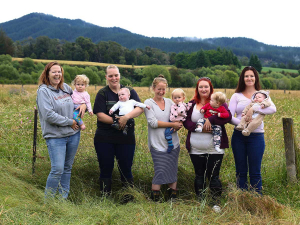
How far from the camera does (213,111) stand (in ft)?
11.8

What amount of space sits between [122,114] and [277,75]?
7650 centimetres

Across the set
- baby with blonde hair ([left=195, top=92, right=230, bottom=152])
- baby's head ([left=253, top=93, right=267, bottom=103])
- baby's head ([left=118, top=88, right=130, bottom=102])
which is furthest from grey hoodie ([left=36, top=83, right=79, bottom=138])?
baby's head ([left=253, top=93, right=267, bottom=103])

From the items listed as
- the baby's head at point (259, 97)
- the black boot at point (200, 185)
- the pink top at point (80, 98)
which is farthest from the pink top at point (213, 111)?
the pink top at point (80, 98)

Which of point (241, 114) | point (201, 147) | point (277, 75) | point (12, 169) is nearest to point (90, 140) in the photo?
point (12, 169)

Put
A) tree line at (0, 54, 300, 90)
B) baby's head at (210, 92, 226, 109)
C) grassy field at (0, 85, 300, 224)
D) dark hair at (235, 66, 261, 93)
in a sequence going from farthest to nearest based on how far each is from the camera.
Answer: tree line at (0, 54, 300, 90) < dark hair at (235, 66, 261, 93) < baby's head at (210, 92, 226, 109) < grassy field at (0, 85, 300, 224)

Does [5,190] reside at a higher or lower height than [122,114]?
lower

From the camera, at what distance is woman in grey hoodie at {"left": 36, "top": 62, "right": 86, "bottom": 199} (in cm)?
361

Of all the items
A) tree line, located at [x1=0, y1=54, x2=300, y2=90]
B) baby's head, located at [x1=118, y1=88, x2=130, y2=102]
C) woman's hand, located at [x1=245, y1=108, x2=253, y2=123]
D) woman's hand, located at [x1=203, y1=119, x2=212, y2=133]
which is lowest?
woman's hand, located at [x1=203, y1=119, x2=212, y2=133]

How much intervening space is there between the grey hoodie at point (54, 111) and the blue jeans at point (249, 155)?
2.14m

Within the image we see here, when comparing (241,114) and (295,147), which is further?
(295,147)

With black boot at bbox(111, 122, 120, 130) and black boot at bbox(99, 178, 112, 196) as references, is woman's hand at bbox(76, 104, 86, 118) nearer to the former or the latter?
black boot at bbox(111, 122, 120, 130)

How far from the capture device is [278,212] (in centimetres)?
332

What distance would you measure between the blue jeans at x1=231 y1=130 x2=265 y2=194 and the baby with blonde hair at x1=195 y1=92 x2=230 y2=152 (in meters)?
0.37

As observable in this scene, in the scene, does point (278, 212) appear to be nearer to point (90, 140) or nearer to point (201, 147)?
point (201, 147)
